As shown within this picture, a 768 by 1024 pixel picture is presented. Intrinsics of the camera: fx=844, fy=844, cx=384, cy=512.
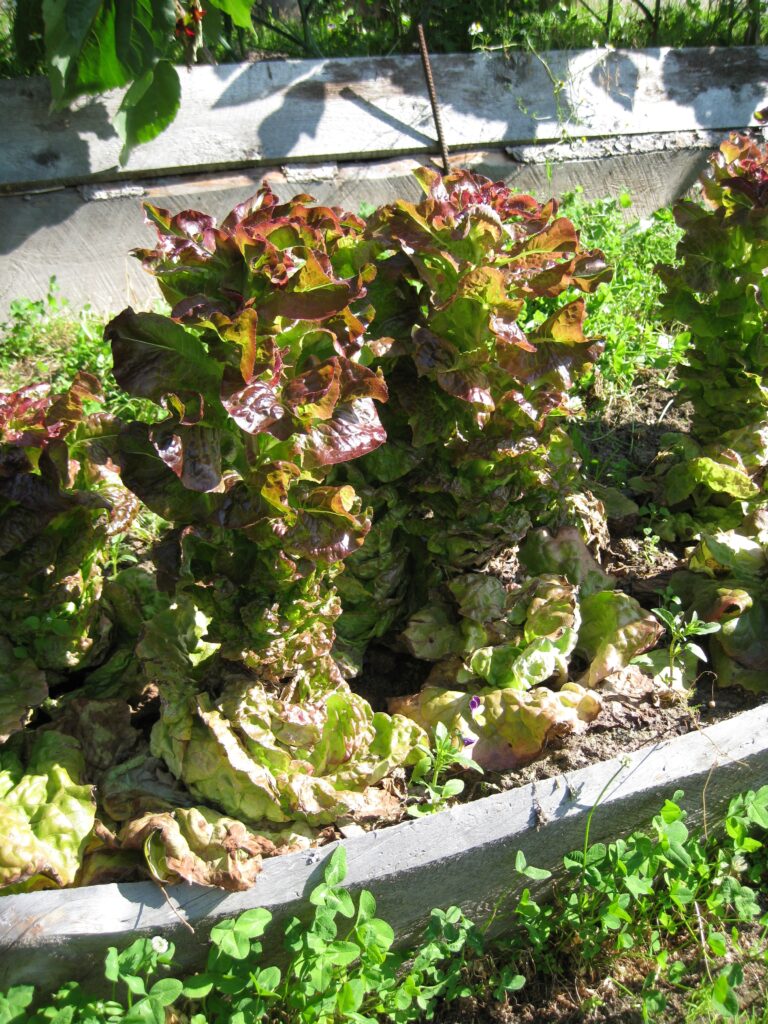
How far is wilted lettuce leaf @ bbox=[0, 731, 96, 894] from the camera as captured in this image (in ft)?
5.93

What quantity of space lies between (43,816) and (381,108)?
4.02m

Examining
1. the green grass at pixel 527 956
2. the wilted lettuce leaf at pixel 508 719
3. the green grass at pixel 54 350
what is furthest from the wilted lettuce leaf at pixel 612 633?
the green grass at pixel 54 350

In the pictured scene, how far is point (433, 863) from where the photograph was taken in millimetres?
1915

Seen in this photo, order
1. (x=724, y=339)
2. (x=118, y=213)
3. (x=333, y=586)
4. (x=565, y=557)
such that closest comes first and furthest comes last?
1. (x=333, y=586)
2. (x=565, y=557)
3. (x=724, y=339)
4. (x=118, y=213)

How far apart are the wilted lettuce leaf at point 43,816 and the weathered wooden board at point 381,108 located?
3.13 m

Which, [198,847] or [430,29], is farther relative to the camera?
[430,29]

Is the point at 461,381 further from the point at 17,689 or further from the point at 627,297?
the point at 627,297

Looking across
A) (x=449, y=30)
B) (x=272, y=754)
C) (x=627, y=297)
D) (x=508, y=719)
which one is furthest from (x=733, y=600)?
(x=449, y=30)

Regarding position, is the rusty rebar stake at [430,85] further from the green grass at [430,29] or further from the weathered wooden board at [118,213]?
the green grass at [430,29]

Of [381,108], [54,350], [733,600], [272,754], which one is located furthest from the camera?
[381,108]

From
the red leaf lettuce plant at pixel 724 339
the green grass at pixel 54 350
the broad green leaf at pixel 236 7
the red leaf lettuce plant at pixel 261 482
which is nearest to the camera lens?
the red leaf lettuce plant at pixel 261 482

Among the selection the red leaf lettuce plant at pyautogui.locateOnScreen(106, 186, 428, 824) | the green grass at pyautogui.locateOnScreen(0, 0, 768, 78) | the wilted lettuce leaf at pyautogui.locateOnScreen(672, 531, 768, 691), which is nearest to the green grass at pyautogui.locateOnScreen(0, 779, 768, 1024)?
the red leaf lettuce plant at pyautogui.locateOnScreen(106, 186, 428, 824)

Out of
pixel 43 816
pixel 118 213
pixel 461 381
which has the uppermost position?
pixel 461 381

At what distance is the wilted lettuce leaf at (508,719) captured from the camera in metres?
2.19
